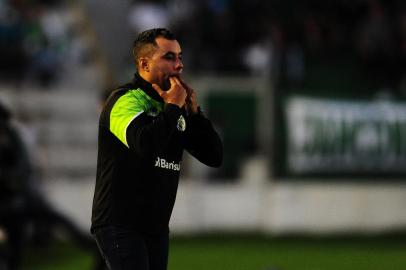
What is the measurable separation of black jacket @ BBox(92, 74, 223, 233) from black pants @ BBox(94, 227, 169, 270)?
5 cm

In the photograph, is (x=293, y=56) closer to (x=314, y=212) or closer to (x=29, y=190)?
(x=314, y=212)

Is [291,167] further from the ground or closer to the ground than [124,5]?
closer to the ground

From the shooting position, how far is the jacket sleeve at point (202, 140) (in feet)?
22.8

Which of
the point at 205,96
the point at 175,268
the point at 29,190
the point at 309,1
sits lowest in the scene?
the point at 175,268

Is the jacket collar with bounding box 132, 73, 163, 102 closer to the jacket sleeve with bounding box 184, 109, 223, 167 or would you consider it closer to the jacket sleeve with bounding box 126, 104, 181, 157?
the jacket sleeve with bounding box 184, 109, 223, 167

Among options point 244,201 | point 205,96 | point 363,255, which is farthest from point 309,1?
point 363,255

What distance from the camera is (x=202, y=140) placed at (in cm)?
701

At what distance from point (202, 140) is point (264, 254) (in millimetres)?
9115

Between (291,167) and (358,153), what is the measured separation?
1068 millimetres

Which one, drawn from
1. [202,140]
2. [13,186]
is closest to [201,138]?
[202,140]

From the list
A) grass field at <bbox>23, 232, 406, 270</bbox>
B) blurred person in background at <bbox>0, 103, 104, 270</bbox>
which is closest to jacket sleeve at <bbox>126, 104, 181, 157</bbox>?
blurred person in background at <bbox>0, 103, 104, 270</bbox>

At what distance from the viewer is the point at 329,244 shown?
17.4 metres

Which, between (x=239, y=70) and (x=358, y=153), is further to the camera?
(x=239, y=70)

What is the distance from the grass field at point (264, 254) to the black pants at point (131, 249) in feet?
22.3
